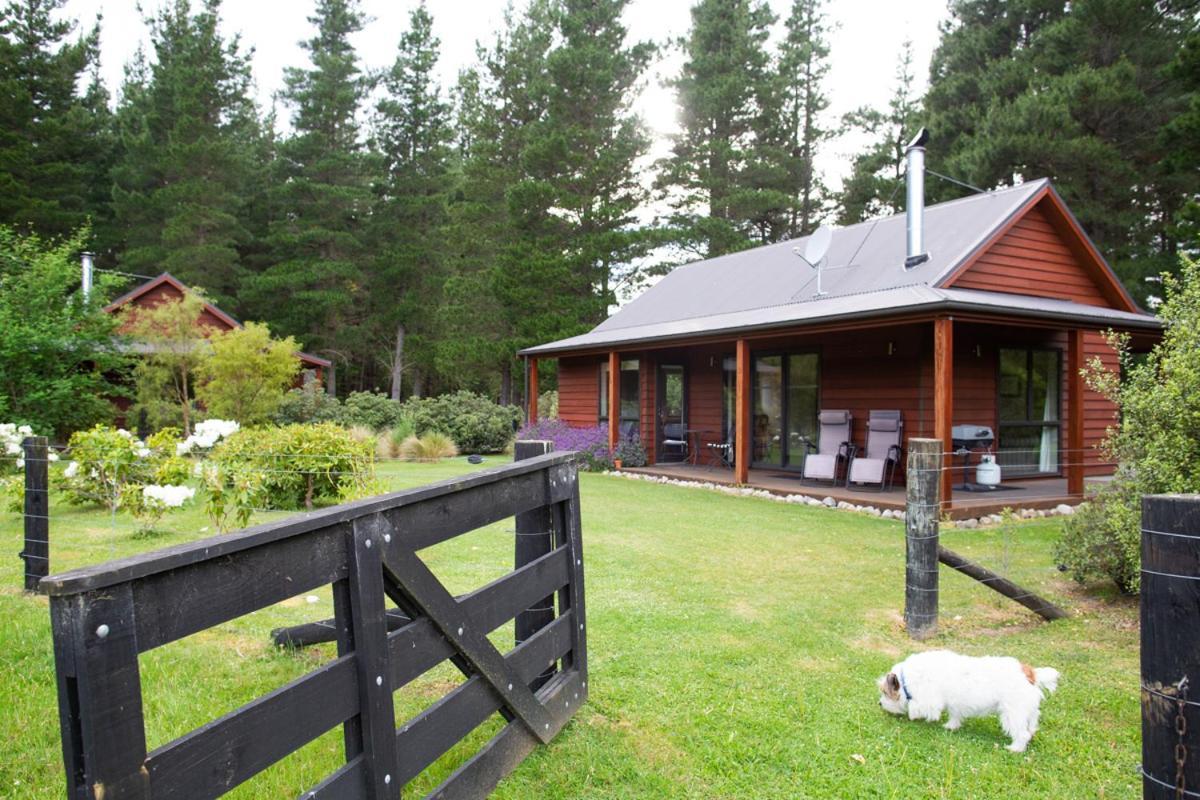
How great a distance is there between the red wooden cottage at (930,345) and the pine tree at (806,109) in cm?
1469

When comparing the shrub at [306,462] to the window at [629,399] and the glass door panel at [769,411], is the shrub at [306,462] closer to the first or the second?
the glass door panel at [769,411]

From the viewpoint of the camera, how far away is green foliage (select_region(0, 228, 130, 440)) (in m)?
11.0

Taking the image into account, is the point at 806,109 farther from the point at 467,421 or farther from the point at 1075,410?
the point at 1075,410

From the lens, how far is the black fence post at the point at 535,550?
302 cm

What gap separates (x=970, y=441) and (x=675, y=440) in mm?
5790

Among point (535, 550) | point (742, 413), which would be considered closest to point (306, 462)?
point (535, 550)

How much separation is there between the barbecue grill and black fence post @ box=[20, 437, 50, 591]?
10.0 meters

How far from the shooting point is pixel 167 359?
17.0m

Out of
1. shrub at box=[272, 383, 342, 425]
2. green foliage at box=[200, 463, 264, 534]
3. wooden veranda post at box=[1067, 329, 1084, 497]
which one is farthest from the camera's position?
shrub at box=[272, 383, 342, 425]

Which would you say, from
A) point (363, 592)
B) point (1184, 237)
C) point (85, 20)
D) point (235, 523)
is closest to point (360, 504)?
point (363, 592)

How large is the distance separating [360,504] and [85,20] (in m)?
34.7

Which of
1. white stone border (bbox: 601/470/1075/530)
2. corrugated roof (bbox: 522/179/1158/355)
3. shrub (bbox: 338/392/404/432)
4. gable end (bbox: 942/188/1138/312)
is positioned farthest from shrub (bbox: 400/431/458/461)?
gable end (bbox: 942/188/1138/312)

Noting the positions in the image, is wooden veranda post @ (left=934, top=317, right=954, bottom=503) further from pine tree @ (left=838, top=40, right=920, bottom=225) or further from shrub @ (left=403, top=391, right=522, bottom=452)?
pine tree @ (left=838, top=40, right=920, bottom=225)

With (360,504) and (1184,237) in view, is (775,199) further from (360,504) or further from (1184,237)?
(360,504)
